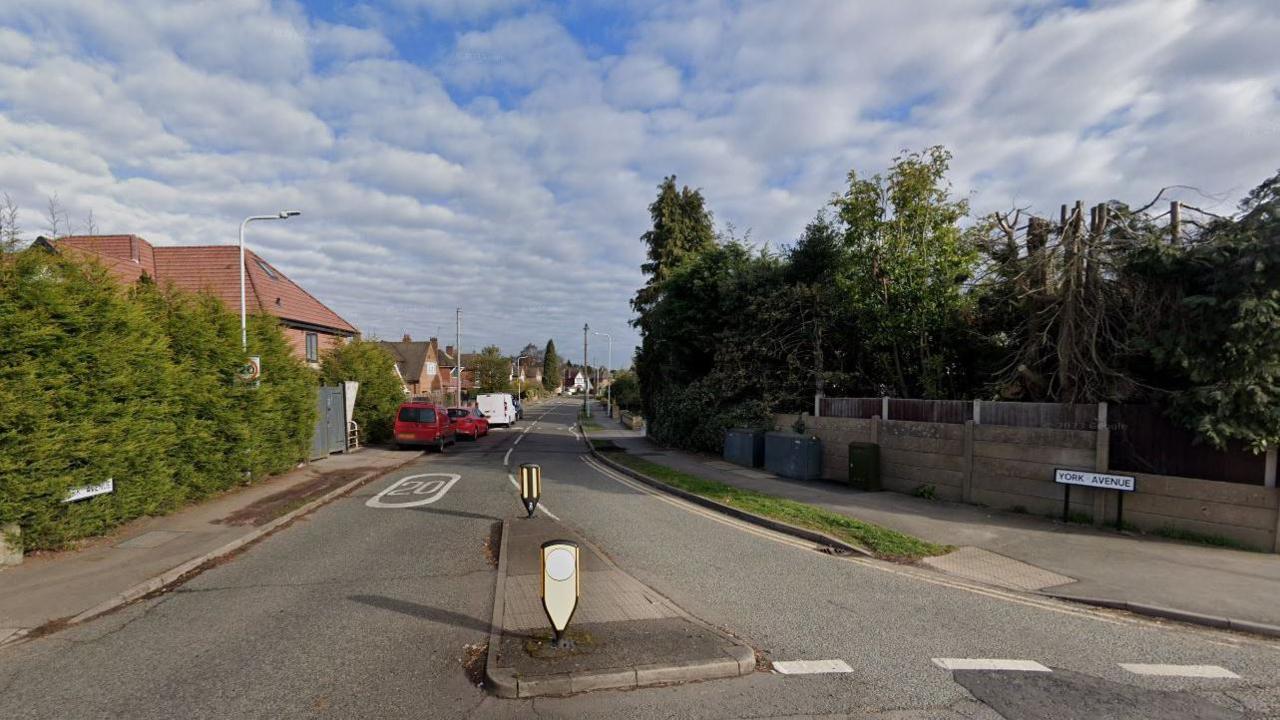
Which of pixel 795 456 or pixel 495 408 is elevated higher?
pixel 795 456

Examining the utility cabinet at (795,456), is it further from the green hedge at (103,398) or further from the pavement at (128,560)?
the green hedge at (103,398)

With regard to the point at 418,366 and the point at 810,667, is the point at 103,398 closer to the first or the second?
the point at 810,667

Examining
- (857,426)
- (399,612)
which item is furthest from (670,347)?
(399,612)

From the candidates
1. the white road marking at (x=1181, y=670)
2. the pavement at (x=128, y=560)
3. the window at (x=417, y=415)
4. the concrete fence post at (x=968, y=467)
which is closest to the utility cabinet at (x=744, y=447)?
the concrete fence post at (x=968, y=467)

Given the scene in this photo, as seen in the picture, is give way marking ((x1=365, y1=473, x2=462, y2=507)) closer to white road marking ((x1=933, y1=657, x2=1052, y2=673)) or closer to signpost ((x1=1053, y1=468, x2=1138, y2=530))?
white road marking ((x1=933, y1=657, x2=1052, y2=673))

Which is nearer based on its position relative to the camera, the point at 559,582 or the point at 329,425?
the point at 559,582

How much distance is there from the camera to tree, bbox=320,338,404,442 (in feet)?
76.3

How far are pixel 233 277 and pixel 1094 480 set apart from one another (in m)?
30.7

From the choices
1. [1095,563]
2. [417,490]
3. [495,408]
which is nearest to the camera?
[1095,563]

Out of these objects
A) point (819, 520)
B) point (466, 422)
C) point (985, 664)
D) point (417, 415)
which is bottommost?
point (466, 422)

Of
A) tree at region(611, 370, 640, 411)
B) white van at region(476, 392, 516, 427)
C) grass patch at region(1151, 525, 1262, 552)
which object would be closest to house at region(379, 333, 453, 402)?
tree at region(611, 370, 640, 411)

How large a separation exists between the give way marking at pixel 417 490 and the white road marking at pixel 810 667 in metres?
8.73

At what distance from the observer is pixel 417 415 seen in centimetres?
2269

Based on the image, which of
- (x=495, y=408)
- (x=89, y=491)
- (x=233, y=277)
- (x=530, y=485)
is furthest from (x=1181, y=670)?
(x=495, y=408)
